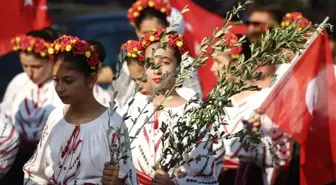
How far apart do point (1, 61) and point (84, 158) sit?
434 centimetres

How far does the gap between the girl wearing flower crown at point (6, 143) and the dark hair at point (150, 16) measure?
1422mm

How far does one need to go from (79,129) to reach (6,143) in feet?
5.26

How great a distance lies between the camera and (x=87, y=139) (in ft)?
20.6

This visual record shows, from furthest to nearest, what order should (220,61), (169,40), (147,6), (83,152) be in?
(147,6)
(220,61)
(169,40)
(83,152)

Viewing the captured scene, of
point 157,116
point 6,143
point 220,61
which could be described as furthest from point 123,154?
point 220,61

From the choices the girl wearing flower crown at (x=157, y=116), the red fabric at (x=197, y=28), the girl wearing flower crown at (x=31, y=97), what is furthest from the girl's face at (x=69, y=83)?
the red fabric at (x=197, y=28)

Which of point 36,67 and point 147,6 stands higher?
point 147,6

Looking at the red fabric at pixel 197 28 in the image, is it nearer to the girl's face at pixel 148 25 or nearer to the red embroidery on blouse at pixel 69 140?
the girl's face at pixel 148 25

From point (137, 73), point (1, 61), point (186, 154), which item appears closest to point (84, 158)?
point (186, 154)

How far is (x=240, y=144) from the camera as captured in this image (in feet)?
26.3

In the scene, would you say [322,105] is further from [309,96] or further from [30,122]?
[30,122]

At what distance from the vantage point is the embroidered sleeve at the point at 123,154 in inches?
239

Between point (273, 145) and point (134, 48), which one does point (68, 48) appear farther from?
point (273, 145)

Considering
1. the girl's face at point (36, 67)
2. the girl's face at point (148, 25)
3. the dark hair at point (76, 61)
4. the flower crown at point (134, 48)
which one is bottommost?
the dark hair at point (76, 61)
